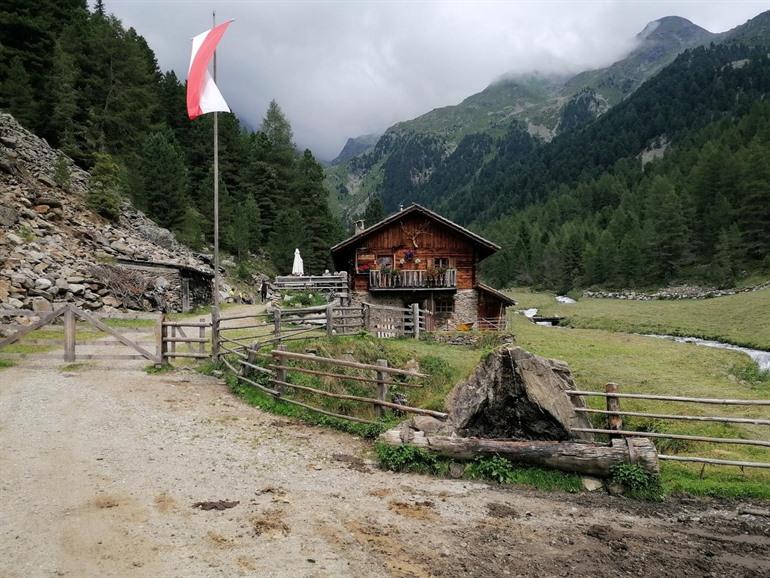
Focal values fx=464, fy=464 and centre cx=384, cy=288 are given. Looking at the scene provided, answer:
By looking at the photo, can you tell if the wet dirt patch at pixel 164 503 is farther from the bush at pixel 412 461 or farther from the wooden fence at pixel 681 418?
the wooden fence at pixel 681 418

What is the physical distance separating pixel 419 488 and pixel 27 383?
10.7 meters

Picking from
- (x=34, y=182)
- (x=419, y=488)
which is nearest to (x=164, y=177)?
(x=34, y=182)

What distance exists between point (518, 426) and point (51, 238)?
83.4 ft

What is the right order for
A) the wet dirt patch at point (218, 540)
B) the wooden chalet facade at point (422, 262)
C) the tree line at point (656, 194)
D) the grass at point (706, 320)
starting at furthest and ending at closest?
the tree line at point (656, 194) < the grass at point (706, 320) < the wooden chalet facade at point (422, 262) < the wet dirt patch at point (218, 540)

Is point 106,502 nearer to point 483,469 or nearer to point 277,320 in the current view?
point 483,469

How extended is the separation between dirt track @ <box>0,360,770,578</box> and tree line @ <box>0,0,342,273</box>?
94.9ft

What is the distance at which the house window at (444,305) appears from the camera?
3091cm

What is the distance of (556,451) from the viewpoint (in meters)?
8.06

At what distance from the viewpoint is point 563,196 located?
145625mm

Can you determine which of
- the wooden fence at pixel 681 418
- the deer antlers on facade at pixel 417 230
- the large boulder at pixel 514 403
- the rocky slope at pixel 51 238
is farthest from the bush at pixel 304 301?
the wooden fence at pixel 681 418

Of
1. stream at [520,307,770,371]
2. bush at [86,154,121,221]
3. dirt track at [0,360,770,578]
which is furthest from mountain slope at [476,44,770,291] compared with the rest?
bush at [86,154,121,221]

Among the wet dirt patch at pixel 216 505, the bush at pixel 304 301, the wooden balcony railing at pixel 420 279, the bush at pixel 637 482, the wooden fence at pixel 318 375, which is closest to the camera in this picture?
the wet dirt patch at pixel 216 505

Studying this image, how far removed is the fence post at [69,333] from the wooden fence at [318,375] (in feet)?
14.5

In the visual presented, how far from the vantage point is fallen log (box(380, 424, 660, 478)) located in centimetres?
790
